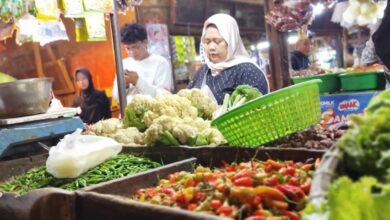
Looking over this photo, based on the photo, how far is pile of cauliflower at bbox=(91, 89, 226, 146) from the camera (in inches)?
121

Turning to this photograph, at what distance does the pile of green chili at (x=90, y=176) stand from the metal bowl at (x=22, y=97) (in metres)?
0.82

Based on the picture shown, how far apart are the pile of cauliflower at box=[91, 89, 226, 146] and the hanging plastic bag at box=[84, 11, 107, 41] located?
1522 mm

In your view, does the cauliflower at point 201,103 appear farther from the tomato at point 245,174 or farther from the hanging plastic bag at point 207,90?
the tomato at point 245,174

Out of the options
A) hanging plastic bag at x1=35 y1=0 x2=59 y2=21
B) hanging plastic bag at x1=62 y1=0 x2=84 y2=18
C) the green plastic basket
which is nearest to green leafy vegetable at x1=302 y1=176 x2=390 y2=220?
the green plastic basket

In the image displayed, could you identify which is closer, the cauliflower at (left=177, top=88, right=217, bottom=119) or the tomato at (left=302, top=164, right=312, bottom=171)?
the tomato at (left=302, top=164, right=312, bottom=171)

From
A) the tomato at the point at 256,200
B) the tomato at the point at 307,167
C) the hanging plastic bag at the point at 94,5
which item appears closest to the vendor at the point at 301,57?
the hanging plastic bag at the point at 94,5

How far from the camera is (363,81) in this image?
5020 millimetres

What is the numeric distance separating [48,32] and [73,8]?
2.64ft

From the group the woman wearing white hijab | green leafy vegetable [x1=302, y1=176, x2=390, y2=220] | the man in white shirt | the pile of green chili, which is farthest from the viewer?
the man in white shirt

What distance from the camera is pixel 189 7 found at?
8.94 m

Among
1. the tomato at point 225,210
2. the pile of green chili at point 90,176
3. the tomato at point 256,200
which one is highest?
the tomato at point 256,200

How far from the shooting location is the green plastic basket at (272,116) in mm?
2393

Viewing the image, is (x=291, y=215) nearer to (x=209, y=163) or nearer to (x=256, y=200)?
A: (x=256, y=200)

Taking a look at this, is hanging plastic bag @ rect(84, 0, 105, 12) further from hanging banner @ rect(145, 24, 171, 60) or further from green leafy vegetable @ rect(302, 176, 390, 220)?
green leafy vegetable @ rect(302, 176, 390, 220)
